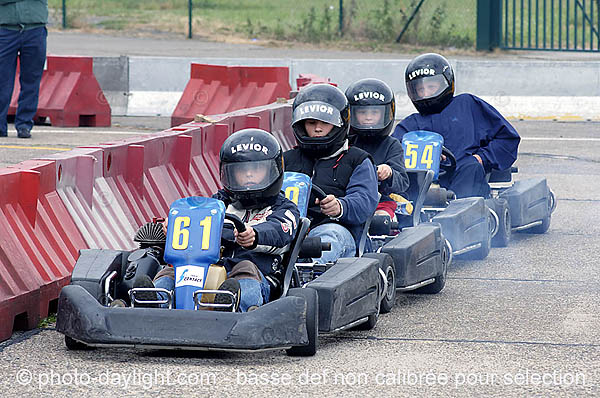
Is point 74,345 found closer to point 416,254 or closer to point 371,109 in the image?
point 416,254

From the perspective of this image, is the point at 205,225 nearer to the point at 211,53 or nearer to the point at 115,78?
the point at 115,78

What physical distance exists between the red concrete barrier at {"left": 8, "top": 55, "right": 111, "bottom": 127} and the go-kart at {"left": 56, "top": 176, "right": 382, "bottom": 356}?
10258 mm

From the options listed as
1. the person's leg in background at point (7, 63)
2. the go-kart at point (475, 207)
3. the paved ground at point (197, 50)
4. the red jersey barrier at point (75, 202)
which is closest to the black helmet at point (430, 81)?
the go-kart at point (475, 207)

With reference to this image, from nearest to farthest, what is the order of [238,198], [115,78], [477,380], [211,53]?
[477,380] < [238,198] < [115,78] < [211,53]

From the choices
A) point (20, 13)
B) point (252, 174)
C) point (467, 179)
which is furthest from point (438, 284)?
point (20, 13)

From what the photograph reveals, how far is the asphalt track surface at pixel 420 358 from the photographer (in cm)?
560

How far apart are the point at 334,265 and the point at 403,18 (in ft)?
68.3

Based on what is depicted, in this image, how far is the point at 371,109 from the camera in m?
8.83

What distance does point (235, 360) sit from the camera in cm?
612

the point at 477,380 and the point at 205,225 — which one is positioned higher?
the point at 205,225

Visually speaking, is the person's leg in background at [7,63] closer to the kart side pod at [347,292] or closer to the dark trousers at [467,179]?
the dark trousers at [467,179]

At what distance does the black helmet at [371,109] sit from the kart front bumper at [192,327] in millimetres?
2959

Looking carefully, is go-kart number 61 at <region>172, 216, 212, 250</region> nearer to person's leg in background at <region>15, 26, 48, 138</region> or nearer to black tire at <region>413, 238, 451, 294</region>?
black tire at <region>413, 238, 451, 294</region>

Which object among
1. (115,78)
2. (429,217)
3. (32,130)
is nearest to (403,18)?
(115,78)
